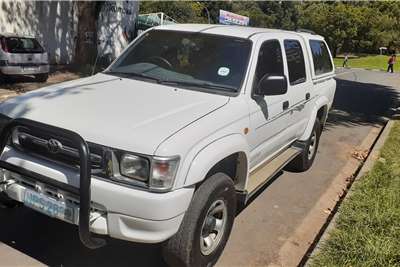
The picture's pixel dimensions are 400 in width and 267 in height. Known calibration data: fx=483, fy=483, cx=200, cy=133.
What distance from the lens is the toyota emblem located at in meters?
3.47

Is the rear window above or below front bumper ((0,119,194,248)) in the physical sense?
below

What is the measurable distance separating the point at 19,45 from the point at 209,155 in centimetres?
1199

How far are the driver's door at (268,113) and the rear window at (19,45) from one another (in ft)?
34.2

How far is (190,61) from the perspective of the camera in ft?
15.6

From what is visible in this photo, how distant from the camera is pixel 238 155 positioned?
14.2 ft

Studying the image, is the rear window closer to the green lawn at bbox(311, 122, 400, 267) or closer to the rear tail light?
the rear tail light

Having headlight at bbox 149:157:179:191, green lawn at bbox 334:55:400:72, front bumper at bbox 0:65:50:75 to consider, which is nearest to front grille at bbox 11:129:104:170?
headlight at bbox 149:157:179:191

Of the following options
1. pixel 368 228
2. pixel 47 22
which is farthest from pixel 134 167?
pixel 47 22

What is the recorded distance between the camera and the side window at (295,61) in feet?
18.3

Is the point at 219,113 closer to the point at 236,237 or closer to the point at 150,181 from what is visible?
the point at 150,181

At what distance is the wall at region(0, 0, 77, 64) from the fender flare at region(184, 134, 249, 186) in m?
16.5

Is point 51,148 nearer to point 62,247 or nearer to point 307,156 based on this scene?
point 62,247

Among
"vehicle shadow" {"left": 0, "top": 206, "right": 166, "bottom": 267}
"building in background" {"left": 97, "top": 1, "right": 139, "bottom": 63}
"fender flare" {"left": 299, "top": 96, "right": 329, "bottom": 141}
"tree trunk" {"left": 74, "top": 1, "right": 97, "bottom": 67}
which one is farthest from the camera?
"building in background" {"left": 97, "top": 1, "right": 139, "bottom": 63}

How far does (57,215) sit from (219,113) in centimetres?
149
